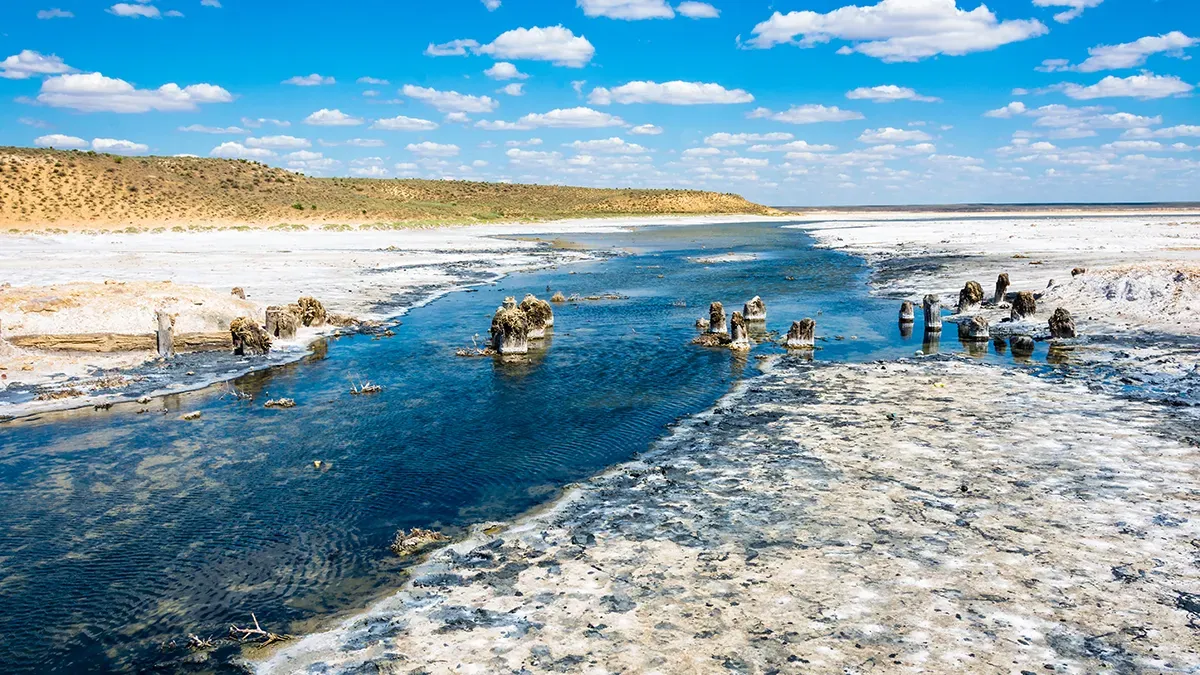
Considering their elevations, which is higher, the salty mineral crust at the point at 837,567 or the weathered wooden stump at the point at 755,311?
the weathered wooden stump at the point at 755,311

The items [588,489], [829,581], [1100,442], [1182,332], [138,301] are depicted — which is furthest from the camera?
[138,301]

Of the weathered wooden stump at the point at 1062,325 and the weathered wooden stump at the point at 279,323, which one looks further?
the weathered wooden stump at the point at 279,323

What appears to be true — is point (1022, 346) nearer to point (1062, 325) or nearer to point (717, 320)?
point (1062, 325)

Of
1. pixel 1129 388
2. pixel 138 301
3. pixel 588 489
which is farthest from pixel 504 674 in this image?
pixel 138 301

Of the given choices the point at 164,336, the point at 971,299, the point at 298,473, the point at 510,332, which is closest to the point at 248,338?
the point at 164,336

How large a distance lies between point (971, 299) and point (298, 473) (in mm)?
23165

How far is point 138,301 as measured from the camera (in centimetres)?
2148

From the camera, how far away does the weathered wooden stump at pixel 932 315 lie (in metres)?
22.6

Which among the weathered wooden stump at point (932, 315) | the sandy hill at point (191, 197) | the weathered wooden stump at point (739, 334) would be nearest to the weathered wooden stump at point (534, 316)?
the weathered wooden stump at point (739, 334)

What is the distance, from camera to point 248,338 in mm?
20250

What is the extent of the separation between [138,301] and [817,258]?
42689 millimetres

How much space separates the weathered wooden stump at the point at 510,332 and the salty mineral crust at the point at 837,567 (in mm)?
8651

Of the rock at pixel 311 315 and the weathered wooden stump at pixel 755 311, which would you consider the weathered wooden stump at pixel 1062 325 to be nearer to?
the weathered wooden stump at pixel 755 311

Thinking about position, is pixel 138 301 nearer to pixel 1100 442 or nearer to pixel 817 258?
pixel 1100 442
